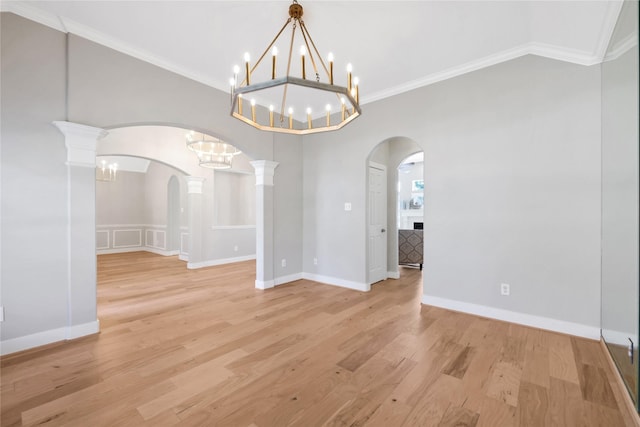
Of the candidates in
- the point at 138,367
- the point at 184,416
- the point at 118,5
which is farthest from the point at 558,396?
the point at 118,5

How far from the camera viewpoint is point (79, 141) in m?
2.72

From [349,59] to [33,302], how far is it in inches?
166

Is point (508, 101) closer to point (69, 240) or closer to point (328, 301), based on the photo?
point (328, 301)

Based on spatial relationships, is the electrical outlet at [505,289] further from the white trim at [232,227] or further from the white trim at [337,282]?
the white trim at [232,227]

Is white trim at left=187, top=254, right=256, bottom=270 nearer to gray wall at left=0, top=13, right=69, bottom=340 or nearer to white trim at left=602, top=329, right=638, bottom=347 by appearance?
gray wall at left=0, top=13, right=69, bottom=340

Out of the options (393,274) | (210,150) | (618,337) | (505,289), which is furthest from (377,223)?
(210,150)

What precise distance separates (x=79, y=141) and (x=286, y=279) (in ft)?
11.4

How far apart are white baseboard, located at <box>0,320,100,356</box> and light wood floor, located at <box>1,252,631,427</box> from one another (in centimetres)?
11

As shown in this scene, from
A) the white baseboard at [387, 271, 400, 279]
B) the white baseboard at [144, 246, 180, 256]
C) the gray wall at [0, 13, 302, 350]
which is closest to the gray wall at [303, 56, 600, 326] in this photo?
the white baseboard at [387, 271, 400, 279]

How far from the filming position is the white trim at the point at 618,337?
68.6 inches

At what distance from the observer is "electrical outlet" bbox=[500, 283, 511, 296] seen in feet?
10.3

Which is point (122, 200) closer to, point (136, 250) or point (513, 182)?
point (136, 250)

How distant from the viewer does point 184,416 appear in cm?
166

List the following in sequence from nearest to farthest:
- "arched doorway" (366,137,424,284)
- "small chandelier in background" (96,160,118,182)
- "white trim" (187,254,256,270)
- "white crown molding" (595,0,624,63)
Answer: "white crown molding" (595,0,624,63), "arched doorway" (366,137,424,284), "white trim" (187,254,256,270), "small chandelier in background" (96,160,118,182)
